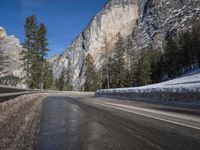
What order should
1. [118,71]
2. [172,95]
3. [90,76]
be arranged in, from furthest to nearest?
[90,76] < [118,71] < [172,95]

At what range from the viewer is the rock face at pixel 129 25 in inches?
5207

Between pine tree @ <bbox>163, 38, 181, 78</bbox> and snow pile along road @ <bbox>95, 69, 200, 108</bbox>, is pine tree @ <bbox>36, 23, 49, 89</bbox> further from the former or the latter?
pine tree @ <bbox>163, 38, 181, 78</bbox>

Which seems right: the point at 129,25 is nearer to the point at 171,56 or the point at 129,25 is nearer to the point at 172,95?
the point at 171,56

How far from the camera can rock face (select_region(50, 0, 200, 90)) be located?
132250mm

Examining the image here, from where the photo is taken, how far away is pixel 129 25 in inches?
6171

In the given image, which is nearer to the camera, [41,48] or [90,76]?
[41,48]

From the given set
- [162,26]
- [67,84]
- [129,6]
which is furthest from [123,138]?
[129,6]

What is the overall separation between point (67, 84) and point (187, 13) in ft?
304

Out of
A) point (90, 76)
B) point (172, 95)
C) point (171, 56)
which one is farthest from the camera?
point (90, 76)

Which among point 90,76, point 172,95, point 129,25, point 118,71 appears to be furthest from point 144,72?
point 129,25

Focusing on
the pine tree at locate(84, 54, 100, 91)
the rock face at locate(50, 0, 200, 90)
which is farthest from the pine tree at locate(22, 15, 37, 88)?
the rock face at locate(50, 0, 200, 90)

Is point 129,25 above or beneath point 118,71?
above

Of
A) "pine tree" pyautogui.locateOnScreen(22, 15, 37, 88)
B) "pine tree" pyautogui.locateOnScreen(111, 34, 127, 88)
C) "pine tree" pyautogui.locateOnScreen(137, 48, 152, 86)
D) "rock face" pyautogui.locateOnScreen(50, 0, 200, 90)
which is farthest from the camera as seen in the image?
"rock face" pyautogui.locateOnScreen(50, 0, 200, 90)

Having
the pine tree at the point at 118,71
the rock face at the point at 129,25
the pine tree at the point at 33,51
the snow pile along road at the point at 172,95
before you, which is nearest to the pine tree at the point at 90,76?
the pine tree at the point at 118,71
